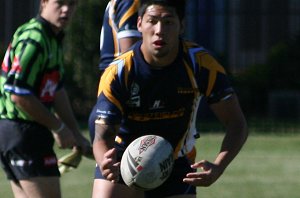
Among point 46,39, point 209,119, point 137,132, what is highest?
point 46,39

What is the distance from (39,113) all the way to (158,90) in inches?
34.1

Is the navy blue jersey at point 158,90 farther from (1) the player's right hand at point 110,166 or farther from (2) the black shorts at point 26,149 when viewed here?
(2) the black shorts at point 26,149

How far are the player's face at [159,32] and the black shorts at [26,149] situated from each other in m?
1.08

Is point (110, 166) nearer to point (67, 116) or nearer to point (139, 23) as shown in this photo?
point (139, 23)

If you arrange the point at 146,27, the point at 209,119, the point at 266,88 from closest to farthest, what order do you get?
the point at 146,27, the point at 209,119, the point at 266,88

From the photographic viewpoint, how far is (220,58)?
72.6ft

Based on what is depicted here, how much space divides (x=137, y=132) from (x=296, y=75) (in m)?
16.8

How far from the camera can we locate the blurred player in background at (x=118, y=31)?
254 inches

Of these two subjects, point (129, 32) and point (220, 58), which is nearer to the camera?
point (129, 32)

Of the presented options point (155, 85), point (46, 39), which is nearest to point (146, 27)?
point (155, 85)

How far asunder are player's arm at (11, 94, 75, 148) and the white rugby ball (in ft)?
2.87

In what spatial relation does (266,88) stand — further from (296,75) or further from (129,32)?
(129,32)

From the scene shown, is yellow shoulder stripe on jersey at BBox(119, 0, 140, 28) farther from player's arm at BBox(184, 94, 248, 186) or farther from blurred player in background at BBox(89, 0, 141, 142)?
player's arm at BBox(184, 94, 248, 186)

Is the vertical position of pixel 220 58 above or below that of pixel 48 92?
below
